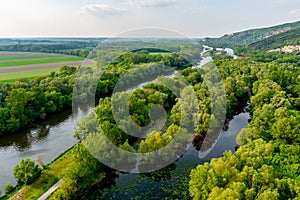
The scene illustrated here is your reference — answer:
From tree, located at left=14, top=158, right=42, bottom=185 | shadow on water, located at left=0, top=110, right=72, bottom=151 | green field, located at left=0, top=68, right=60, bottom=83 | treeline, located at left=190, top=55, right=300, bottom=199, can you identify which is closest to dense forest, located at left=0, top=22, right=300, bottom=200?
treeline, located at left=190, top=55, right=300, bottom=199

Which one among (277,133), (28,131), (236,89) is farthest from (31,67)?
(277,133)

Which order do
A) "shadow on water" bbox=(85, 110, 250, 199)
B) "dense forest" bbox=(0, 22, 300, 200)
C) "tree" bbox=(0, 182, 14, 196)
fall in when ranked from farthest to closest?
"shadow on water" bbox=(85, 110, 250, 199) → "tree" bbox=(0, 182, 14, 196) → "dense forest" bbox=(0, 22, 300, 200)

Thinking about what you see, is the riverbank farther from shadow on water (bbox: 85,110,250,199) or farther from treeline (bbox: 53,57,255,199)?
shadow on water (bbox: 85,110,250,199)

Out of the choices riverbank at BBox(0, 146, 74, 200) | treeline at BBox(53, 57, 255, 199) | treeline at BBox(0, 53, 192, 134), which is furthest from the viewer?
treeline at BBox(0, 53, 192, 134)

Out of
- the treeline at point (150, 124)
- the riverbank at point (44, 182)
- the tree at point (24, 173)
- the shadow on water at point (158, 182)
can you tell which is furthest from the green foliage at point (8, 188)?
the shadow on water at point (158, 182)

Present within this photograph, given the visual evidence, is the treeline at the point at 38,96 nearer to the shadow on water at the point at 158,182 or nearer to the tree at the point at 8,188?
the tree at the point at 8,188

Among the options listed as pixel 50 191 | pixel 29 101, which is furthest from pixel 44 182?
pixel 29 101

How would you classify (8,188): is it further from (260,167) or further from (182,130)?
(260,167)

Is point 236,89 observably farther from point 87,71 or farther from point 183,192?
point 87,71
